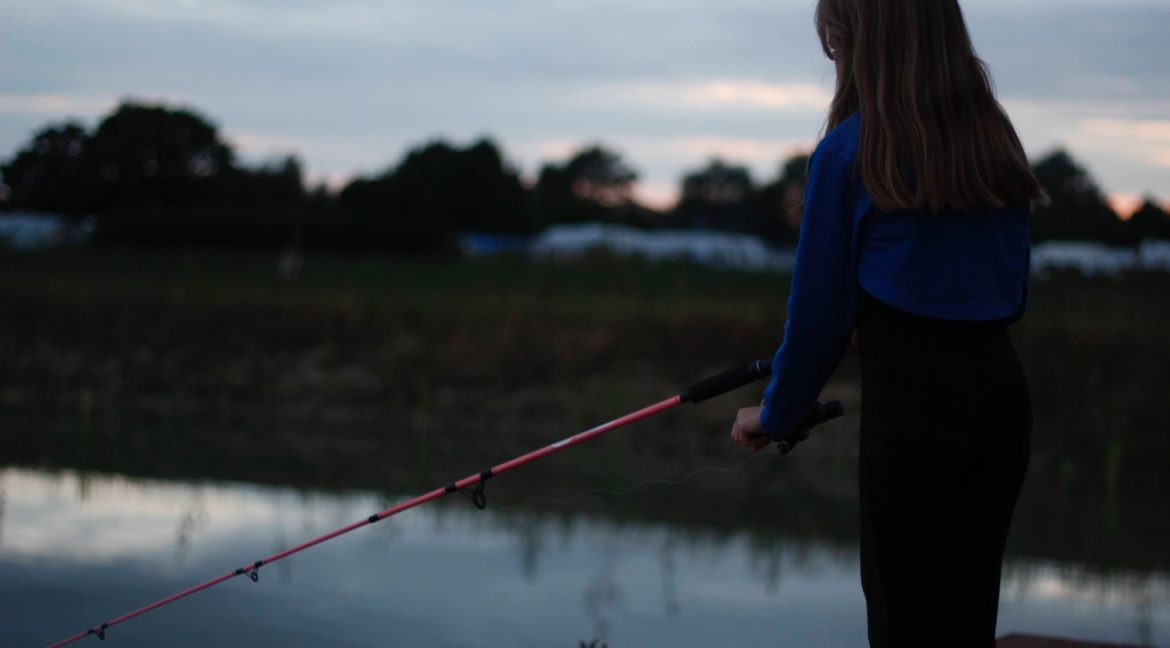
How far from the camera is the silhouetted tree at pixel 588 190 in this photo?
78.9m

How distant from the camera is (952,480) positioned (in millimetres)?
2104

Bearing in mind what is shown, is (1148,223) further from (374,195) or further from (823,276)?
(374,195)

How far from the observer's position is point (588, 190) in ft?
342

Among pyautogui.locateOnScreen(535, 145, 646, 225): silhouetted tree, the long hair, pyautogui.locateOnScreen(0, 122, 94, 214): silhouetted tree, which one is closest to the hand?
the long hair

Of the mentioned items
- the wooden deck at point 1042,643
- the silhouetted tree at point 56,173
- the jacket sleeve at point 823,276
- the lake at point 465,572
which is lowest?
the lake at point 465,572

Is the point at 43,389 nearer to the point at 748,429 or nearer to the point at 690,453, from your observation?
the point at 690,453

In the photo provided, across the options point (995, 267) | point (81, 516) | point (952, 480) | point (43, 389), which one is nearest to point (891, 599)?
point (952, 480)

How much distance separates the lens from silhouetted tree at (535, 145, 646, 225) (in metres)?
78.9

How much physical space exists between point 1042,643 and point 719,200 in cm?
9006

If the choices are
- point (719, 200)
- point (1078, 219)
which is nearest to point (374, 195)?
point (719, 200)

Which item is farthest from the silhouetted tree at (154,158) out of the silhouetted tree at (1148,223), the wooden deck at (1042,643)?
the wooden deck at (1042,643)

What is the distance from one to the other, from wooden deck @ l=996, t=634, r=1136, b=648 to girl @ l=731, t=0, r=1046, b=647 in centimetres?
162

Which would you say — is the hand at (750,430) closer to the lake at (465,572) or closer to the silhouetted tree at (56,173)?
the lake at (465,572)

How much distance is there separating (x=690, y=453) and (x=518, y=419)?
6.07 feet
